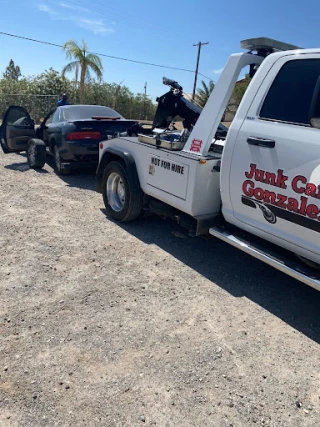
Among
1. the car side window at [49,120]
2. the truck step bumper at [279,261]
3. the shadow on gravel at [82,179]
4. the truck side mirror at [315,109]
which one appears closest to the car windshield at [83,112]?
the car side window at [49,120]

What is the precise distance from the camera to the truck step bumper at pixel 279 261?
9.75 feet

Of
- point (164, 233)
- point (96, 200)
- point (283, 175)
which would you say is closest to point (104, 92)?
point (96, 200)

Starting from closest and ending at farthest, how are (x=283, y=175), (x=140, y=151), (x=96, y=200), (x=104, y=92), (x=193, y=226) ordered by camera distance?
(x=283, y=175) → (x=193, y=226) → (x=140, y=151) → (x=96, y=200) → (x=104, y=92)

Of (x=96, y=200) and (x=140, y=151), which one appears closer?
(x=140, y=151)

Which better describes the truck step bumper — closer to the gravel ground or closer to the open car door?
the gravel ground

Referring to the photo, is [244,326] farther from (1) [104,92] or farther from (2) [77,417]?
(1) [104,92]

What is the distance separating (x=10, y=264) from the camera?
395cm

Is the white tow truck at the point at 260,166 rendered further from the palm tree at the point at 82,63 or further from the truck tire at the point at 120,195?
the palm tree at the point at 82,63

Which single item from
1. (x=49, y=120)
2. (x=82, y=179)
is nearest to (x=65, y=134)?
(x=82, y=179)

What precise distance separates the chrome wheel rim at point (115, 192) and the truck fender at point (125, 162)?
24cm

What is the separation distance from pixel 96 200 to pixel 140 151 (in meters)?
2.04

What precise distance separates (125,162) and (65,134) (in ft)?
10.4

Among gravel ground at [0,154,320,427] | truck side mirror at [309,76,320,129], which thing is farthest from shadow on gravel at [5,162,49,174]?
truck side mirror at [309,76,320,129]

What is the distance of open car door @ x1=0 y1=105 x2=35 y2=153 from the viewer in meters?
8.70
